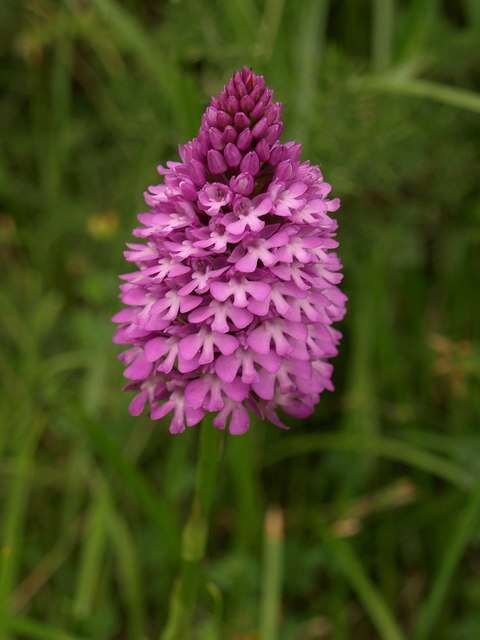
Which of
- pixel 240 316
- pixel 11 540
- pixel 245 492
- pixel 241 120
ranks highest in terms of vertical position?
pixel 241 120

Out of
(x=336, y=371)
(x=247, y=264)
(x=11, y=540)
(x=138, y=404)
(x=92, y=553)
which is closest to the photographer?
(x=247, y=264)

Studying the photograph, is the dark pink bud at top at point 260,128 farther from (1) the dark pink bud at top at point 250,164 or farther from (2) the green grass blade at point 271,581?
(2) the green grass blade at point 271,581

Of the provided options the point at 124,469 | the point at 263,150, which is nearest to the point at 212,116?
the point at 263,150

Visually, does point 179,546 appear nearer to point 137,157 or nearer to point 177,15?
point 137,157

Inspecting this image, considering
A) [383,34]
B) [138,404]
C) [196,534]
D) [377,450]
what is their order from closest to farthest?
[138,404] < [196,534] < [377,450] < [383,34]

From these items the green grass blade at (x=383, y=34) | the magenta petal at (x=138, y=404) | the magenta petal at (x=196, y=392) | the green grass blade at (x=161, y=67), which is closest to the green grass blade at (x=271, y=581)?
the magenta petal at (x=138, y=404)

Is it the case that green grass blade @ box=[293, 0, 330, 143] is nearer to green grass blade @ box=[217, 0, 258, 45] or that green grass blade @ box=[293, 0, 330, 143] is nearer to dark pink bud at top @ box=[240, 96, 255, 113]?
green grass blade @ box=[217, 0, 258, 45]

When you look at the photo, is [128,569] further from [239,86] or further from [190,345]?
[239,86]
